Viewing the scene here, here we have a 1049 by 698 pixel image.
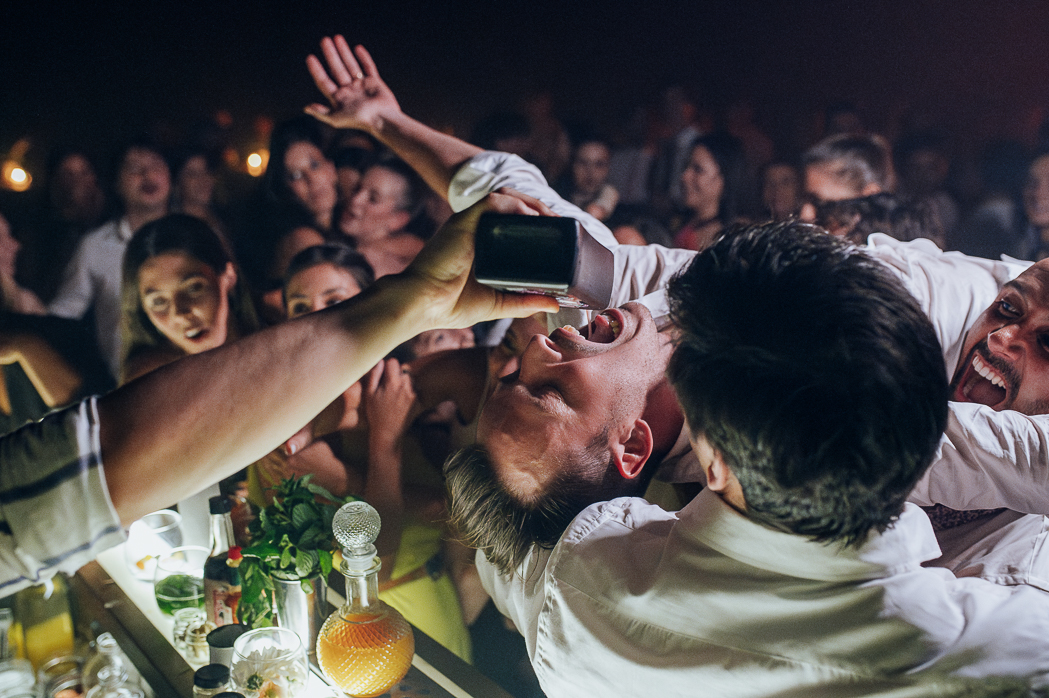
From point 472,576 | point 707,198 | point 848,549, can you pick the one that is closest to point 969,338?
point 848,549

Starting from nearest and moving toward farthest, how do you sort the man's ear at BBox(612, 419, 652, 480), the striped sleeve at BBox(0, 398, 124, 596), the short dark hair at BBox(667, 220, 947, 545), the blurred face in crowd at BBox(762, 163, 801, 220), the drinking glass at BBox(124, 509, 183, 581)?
the short dark hair at BBox(667, 220, 947, 545), the striped sleeve at BBox(0, 398, 124, 596), the blurred face in crowd at BBox(762, 163, 801, 220), the man's ear at BBox(612, 419, 652, 480), the drinking glass at BBox(124, 509, 183, 581)

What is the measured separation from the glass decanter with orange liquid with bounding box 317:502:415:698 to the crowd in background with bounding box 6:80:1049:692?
0.41 ft

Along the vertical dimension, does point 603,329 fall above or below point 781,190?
below

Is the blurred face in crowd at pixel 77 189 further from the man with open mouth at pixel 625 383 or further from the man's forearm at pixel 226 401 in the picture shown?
the man's forearm at pixel 226 401

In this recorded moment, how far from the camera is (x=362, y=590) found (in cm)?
128

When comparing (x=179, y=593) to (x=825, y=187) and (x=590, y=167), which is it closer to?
(x=590, y=167)

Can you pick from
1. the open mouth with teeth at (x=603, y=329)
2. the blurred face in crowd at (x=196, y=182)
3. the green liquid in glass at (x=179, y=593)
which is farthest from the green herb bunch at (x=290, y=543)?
the blurred face in crowd at (x=196, y=182)

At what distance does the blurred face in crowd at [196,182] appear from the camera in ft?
5.41

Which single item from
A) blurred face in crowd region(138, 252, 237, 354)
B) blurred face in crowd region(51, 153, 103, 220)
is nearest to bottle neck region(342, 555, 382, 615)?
blurred face in crowd region(138, 252, 237, 354)

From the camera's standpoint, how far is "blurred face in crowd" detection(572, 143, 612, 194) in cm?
113

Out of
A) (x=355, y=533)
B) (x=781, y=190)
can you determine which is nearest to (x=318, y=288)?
(x=355, y=533)

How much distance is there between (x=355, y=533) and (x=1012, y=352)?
3.48 feet

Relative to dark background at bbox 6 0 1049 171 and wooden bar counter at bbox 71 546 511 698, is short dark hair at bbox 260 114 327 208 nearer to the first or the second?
dark background at bbox 6 0 1049 171

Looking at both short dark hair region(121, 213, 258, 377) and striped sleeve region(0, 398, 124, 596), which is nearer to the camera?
striped sleeve region(0, 398, 124, 596)
